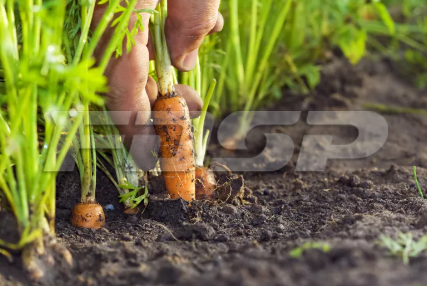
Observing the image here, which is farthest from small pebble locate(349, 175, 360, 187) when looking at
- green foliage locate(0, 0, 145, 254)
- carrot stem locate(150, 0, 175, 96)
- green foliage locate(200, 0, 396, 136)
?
green foliage locate(0, 0, 145, 254)

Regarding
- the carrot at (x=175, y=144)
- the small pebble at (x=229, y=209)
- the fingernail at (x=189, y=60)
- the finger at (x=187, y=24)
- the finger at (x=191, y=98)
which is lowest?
the small pebble at (x=229, y=209)

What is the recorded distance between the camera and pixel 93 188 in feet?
4.81

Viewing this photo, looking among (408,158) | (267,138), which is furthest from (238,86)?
(408,158)

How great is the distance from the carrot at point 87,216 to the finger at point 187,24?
1.67 ft

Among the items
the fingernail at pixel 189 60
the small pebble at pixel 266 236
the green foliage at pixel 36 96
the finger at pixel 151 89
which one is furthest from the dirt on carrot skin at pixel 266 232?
the fingernail at pixel 189 60

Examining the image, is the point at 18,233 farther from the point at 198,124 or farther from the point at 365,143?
the point at 365,143

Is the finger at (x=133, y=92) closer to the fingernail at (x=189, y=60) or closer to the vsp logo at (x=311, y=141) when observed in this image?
the fingernail at (x=189, y=60)

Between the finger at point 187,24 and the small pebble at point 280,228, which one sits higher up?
the finger at point 187,24

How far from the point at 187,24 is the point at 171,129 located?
1.07 ft

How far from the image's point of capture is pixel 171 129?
1.55 meters

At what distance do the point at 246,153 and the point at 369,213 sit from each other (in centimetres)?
91

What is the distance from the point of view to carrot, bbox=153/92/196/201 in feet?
4.99

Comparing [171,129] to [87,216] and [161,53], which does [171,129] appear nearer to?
[161,53]

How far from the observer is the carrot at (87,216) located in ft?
4.65
